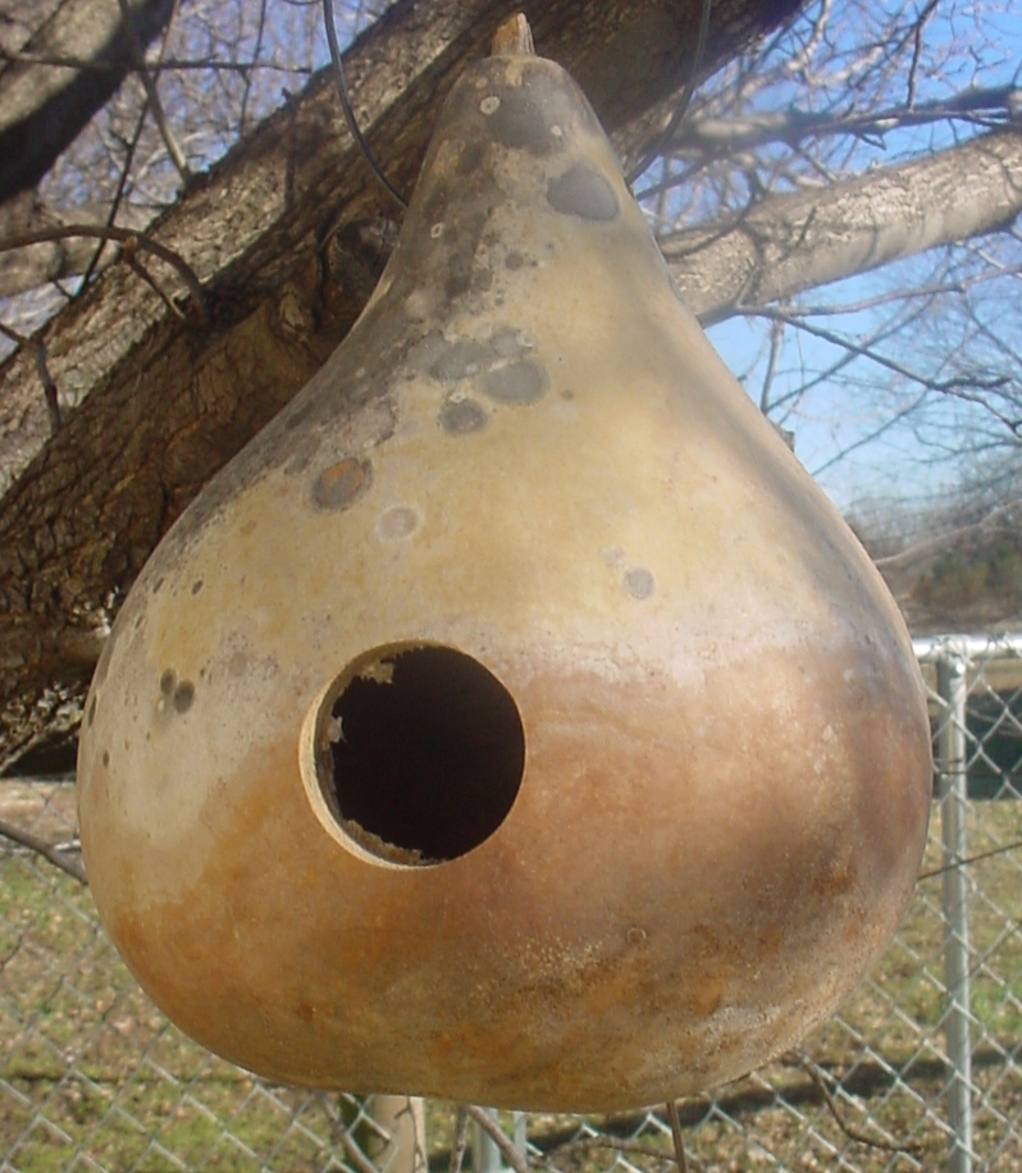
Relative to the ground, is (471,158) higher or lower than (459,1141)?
higher

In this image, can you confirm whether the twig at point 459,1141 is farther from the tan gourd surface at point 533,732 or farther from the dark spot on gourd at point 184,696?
the dark spot on gourd at point 184,696

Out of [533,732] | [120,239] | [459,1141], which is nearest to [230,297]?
[120,239]

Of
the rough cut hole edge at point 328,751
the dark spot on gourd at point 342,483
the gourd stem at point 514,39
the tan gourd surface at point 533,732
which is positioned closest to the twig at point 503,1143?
the tan gourd surface at point 533,732

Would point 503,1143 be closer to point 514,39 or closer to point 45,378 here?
point 45,378

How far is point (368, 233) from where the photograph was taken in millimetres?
1446

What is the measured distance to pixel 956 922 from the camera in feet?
8.00

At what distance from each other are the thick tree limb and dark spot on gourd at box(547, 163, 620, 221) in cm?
103

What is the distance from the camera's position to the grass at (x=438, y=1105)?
2.88 m

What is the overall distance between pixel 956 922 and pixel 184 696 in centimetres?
199

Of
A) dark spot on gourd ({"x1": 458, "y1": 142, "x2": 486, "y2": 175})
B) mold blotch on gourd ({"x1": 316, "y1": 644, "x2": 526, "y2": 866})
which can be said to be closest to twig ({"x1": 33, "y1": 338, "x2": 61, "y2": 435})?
mold blotch on gourd ({"x1": 316, "y1": 644, "x2": 526, "y2": 866})

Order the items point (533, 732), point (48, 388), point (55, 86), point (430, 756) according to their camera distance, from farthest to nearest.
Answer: point (55, 86)
point (48, 388)
point (430, 756)
point (533, 732)

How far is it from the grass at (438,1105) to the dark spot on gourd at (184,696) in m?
1.87

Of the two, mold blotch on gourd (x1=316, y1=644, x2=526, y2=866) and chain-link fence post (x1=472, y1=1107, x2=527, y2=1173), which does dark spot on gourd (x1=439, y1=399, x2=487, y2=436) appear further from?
chain-link fence post (x1=472, y1=1107, x2=527, y2=1173)

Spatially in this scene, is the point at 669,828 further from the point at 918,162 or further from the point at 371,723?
the point at 918,162
